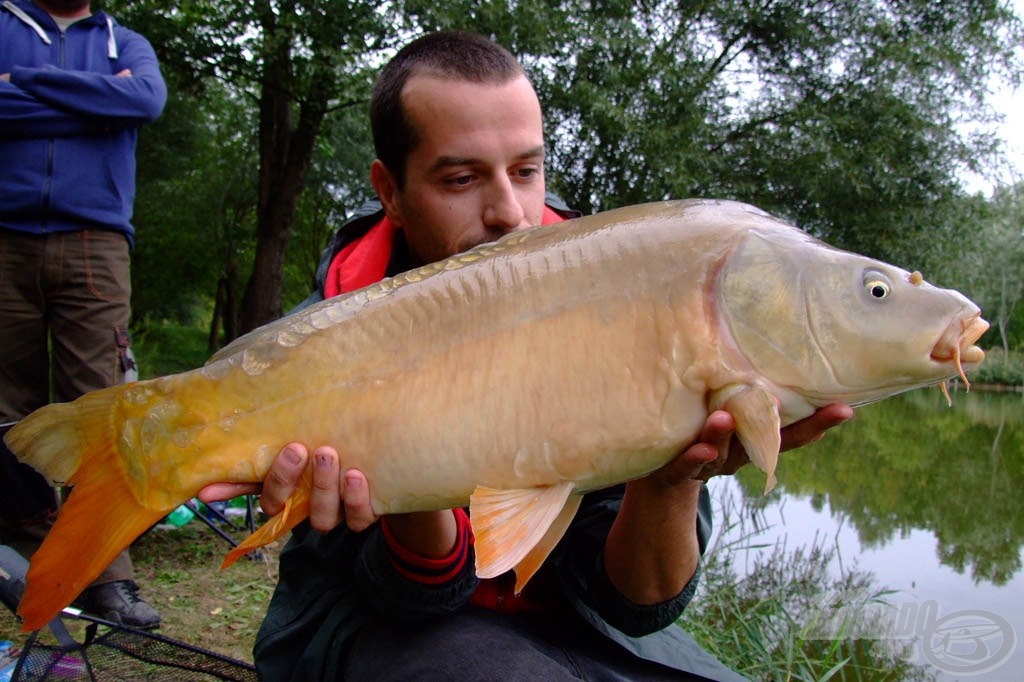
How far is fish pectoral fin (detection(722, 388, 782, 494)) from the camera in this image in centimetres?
89

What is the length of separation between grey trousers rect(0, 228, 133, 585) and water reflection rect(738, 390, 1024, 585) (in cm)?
349

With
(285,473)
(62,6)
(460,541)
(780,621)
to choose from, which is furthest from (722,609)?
(62,6)

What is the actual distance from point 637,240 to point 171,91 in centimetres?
934

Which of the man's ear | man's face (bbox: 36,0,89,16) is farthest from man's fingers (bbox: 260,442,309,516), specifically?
man's face (bbox: 36,0,89,16)

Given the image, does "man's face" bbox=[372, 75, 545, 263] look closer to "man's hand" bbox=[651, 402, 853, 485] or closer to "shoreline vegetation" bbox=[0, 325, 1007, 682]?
"man's hand" bbox=[651, 402, 853, 485]

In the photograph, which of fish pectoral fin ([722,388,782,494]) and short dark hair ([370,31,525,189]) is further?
short dark hair ([370,31,525,189])

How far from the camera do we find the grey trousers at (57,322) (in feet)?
6.89

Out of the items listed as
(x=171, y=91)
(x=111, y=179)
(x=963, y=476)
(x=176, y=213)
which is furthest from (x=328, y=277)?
(x=176, y=213)

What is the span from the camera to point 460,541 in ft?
4.01

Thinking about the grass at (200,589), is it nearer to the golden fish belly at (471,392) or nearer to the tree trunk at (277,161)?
the golden fish belly at (471,392)

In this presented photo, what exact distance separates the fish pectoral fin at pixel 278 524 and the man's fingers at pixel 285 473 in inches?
0.4

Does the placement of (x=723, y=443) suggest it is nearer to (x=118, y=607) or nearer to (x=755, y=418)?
(x=755, y=418)

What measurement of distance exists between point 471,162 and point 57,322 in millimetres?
1426

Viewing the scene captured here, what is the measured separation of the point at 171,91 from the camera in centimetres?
899
